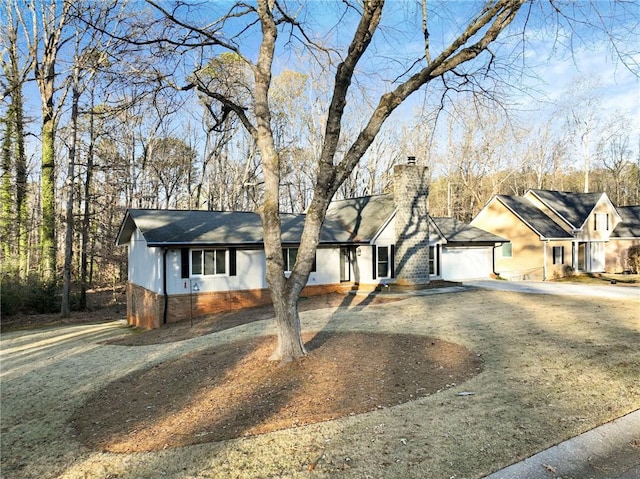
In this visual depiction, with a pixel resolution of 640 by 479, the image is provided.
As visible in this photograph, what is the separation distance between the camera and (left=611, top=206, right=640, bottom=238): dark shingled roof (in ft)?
103

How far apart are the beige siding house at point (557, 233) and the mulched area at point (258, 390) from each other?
20.8 meters

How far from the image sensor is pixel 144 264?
62.0 ft

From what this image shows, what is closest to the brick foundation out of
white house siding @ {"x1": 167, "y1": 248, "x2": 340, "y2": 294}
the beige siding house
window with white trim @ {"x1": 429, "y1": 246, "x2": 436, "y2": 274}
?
white house siding @ {"x1": 167, "y1": 248, "x2": 340, "y2": 294}

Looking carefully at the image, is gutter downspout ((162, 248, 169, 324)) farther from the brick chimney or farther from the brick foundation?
the brick chimney

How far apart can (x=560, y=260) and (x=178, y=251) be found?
24.0 m

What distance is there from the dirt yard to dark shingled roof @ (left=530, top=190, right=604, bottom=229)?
2034cm

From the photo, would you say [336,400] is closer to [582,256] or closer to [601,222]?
[582,256]

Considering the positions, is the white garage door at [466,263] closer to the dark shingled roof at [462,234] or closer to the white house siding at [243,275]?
the dark shingled roof at [462,234]

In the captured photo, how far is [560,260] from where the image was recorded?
28.8 m

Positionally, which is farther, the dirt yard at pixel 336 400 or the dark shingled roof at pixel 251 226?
the dark shingled roof at pixel 251 226

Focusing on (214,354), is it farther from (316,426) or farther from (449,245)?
(449,245)

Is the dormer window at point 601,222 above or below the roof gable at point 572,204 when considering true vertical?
below

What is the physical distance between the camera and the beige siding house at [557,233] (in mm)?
28109

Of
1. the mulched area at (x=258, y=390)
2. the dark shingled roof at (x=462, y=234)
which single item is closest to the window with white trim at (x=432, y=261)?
the dark shingled roof at (x=462, y=234)
